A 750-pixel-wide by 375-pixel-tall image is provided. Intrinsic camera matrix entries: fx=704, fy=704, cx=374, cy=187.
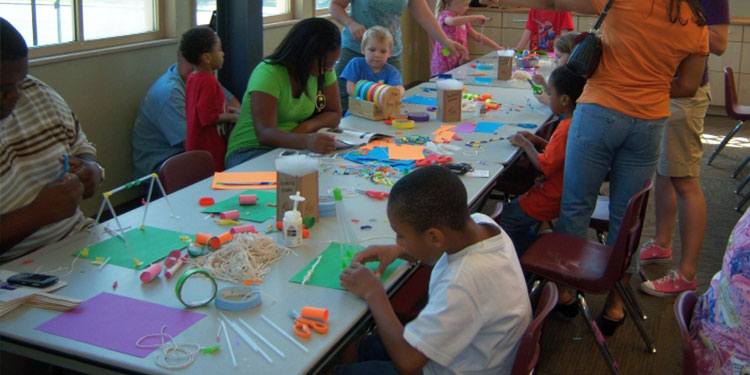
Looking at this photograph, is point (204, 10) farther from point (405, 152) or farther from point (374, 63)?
point (405, 152)

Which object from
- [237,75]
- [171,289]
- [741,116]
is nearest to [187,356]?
[171,289]

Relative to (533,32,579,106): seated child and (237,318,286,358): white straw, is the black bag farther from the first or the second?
(237,318,286,358): white straw

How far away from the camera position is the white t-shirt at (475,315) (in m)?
1.50

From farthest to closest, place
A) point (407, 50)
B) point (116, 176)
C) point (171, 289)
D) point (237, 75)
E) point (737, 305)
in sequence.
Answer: point (407, 50) < point (237, 75) < point (116, 176) < point (171, 289) < point (737, 305)

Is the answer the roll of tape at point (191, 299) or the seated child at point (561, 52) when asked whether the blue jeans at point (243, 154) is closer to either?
the roll of tape at point (191, 299)

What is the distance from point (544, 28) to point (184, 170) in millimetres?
4239

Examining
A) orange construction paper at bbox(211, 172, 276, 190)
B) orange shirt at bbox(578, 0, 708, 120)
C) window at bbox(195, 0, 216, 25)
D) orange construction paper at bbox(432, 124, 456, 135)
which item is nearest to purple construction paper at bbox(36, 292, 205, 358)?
orange construction paper at bbox(211, 172, 276, 190)

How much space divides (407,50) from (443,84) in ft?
17.6

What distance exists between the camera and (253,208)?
7.52 feet

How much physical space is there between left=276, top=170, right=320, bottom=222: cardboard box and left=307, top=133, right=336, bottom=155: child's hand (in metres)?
0.81

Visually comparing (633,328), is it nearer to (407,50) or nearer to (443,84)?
(443,84)

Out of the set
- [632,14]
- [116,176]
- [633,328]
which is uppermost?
[632,14]

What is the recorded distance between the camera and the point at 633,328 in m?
3.04

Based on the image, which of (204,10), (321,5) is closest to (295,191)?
(204,10)
